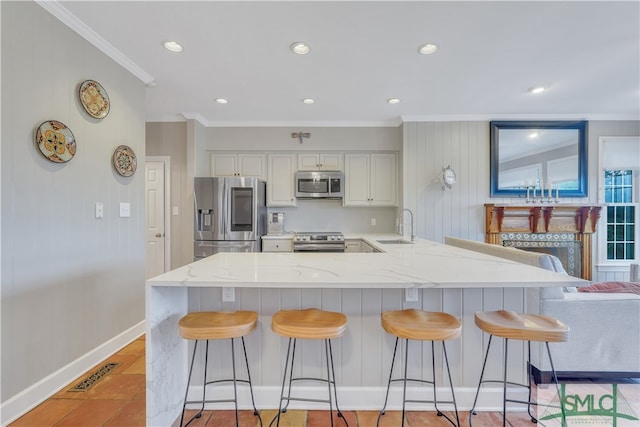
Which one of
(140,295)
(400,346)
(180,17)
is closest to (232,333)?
(400,346)

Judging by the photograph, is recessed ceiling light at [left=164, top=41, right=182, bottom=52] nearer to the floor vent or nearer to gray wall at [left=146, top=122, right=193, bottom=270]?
gray wall at [left=146, top=122, right=193, bottom=270]

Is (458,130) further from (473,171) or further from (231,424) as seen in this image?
(231,424)

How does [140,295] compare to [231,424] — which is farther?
[140,295]

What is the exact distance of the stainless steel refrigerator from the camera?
3748 mm

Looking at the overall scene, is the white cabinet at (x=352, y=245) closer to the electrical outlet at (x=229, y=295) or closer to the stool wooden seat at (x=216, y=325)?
the electrical outlet at (x=229, y=295)

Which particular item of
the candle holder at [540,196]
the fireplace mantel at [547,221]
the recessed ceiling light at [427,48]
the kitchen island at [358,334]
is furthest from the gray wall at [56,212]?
the candle holder at [540,196]

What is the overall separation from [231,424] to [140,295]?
168cm

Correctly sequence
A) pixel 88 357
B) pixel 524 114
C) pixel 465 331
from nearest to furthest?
pixel 465 331 → pixel 88 357 → pixel 524 114

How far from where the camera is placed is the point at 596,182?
3900 mm

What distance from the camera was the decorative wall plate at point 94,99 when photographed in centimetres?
209

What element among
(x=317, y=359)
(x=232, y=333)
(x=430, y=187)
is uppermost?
(x=430, y=187)

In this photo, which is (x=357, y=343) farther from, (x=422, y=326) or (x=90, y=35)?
(x=90, y=35)

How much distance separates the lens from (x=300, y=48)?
7.53 ft

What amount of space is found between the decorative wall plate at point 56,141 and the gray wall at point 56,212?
0.13 ft
